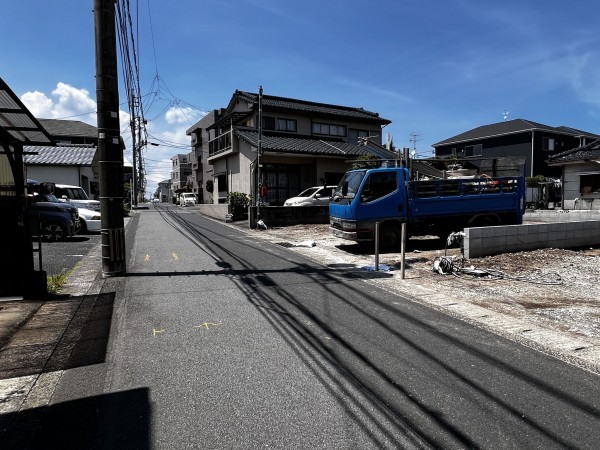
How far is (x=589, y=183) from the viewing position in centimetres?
2214

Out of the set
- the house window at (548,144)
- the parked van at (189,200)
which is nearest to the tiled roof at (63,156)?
the parked van at (189,200)

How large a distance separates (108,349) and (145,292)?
8.48 ft

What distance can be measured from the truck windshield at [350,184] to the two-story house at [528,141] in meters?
26.2

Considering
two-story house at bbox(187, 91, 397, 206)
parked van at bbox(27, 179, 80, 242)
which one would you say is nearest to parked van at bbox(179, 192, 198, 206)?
two-story house at bbox(187, 91, 397, 206)

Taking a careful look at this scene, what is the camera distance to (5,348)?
14.5 feet

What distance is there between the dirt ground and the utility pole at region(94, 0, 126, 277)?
4.84 meters

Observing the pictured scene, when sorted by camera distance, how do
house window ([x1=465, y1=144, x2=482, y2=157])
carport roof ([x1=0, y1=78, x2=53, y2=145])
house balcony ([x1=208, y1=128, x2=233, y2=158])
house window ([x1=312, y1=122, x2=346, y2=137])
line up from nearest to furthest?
carport roof ([x1=0, y1=78, x2=53, y2=145]), house balcony ([x1=208, y1=128, x2=233, y2=158]), house window ([x1=312, y1=122, x2=346, y2=137]), house window ([x1=465, y1=144, x2=482, y2=157])

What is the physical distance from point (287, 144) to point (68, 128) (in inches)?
1383

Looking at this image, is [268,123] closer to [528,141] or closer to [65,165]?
[65,165]

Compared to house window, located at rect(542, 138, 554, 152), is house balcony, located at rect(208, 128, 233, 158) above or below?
below

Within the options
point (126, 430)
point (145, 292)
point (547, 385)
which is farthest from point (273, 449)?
point (145, 292)

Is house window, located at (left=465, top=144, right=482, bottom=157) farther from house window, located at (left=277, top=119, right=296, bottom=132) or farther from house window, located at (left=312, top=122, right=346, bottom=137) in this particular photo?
house window, located at (left=277, top=119, right=296, bottom=132)

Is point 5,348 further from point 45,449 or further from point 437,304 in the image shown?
point 437,304

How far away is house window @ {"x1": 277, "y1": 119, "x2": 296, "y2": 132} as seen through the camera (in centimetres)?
2792
